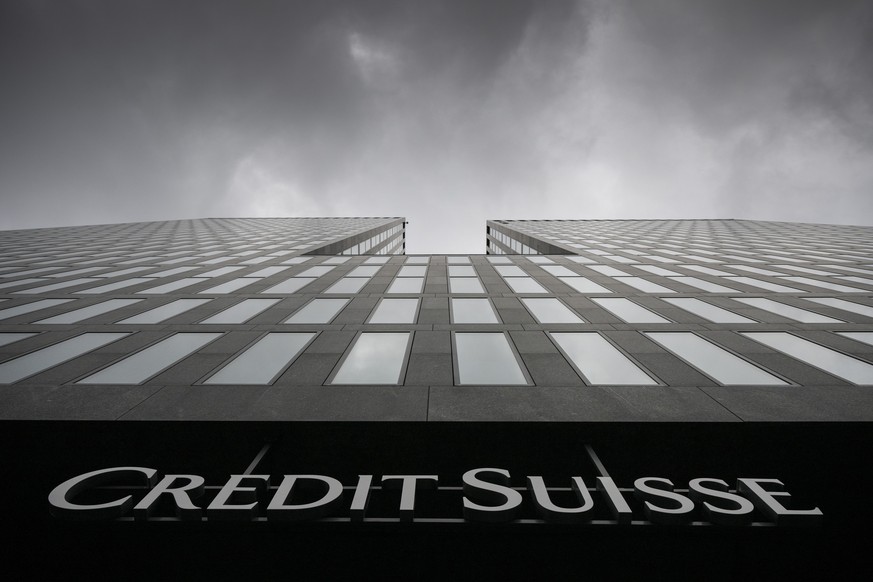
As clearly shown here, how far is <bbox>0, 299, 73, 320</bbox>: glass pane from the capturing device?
1349 centimetres

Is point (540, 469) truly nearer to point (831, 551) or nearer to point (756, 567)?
point (756, 567)

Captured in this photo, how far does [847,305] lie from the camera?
13984 millimetres

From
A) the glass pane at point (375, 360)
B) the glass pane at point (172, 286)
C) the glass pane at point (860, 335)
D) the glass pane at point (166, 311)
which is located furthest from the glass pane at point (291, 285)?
the glass pane at point (860, 335)

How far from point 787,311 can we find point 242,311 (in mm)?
20606

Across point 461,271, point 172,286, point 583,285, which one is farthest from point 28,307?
point 583,285

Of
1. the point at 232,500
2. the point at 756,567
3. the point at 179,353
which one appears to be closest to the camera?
the point at 232,500

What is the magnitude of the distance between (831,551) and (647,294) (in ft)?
33.8

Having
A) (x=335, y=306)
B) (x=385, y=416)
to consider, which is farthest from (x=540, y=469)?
(x=335, y=306)

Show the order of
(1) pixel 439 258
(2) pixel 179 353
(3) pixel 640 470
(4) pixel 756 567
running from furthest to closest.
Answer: (1) pixel 439 258, (2) pixel 179 353, (3) pixel 640 470, (4) pixel 756 567

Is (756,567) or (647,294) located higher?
(647,294)

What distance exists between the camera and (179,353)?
10.7 m

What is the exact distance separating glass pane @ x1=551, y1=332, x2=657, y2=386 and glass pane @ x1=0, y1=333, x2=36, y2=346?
672 inches

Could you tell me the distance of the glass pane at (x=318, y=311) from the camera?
43.7 feet

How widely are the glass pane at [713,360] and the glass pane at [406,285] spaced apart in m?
9.76
